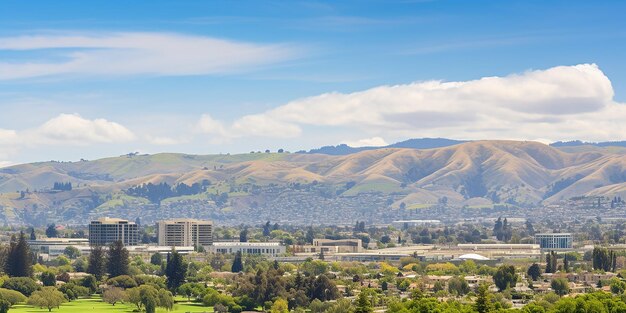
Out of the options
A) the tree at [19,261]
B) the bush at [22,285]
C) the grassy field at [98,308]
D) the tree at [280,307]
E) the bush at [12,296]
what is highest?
the tree at [19,261]

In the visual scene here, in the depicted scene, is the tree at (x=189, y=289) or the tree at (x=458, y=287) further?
the tree at (x=189, y=289)

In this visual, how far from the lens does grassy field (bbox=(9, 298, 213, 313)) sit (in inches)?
6452

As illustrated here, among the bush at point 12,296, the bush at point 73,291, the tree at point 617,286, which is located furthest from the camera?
the bush at point 73,291

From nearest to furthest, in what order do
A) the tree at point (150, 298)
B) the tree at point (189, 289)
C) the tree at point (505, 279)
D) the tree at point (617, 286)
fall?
the tree at point (150, 298) → the tree at point (617, 286) → the tree at point (505, 279) → the tree at point (189, 289)

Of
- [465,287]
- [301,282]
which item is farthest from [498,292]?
[301,282]

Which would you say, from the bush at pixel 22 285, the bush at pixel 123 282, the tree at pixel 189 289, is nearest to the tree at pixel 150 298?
the tree at pixel 189 289

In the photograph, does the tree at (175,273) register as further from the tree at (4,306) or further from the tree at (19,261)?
the tree at (4,306)

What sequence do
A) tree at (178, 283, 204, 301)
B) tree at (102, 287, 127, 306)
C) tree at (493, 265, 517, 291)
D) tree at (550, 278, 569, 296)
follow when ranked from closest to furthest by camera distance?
tree at (550, 278, 569, 296)
tree at (102, 287, 127, 306)
tree at (493, 265, 517, 291)
tree at (178, 283, 204, 301)

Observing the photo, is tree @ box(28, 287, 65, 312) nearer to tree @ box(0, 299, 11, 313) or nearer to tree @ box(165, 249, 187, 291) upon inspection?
tree @ box(0, 299, 11, 313)

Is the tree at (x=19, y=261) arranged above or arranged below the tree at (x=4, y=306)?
above

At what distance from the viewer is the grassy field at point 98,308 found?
164m

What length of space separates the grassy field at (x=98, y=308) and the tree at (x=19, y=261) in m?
16.4

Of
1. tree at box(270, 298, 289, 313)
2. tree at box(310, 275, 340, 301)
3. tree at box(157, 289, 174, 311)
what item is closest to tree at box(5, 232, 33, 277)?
tree at box(157, 289, 174, 311)

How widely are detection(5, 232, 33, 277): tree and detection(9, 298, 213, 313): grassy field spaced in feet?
53.9
